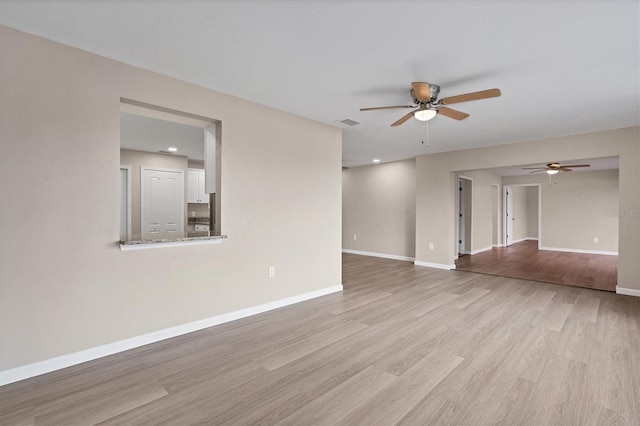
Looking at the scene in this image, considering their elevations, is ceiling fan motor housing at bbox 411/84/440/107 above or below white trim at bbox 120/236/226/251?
above

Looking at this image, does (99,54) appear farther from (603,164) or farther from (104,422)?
(603,164)

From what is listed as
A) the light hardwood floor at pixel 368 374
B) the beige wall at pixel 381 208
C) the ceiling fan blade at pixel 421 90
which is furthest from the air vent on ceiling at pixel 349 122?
the beige wall at pixel 381 208

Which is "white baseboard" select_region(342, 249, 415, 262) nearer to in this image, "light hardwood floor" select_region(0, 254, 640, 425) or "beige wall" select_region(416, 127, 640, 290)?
"beige wall" select_region(416, 127, 640, 290)

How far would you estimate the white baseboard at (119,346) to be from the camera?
2150 millimetres

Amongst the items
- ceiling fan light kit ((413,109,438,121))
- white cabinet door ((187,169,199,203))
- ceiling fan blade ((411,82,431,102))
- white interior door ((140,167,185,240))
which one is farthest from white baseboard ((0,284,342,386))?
white cabinet door ((187,169,199,203))

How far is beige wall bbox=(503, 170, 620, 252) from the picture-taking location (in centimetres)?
823

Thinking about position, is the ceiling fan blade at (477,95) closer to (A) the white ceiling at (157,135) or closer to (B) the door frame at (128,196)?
(A) the white ceiling at (157,135)

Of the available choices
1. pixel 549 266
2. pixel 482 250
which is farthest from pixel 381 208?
pixel 549 266

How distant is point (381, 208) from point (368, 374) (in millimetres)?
5878

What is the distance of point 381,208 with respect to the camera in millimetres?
7844

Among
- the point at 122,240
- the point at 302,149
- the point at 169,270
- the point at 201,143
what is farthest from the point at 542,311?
the point at 201,143

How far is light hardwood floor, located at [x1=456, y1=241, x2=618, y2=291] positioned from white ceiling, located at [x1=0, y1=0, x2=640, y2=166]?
10.2ft

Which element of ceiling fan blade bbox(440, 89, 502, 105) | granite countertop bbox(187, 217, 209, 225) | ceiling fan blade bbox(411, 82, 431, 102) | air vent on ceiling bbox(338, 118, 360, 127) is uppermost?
air vent on ceiling bbox(338, 118, 360, 127)

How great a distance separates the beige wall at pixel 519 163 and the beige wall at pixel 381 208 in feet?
1.93
